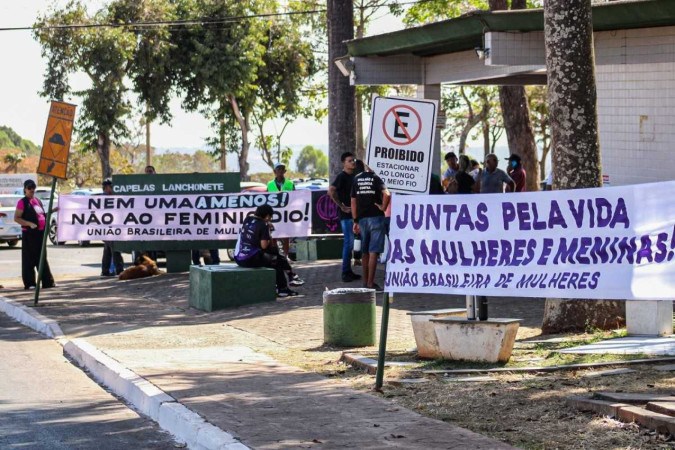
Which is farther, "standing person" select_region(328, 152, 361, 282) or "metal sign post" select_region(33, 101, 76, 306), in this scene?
"standing person" select_region(328, 152, 361, 282)

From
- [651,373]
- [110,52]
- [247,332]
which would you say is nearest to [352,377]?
[651,373]

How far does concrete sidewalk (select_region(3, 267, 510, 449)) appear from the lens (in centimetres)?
786

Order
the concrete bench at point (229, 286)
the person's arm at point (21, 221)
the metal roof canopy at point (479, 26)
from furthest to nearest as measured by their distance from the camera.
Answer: the person's arm at point (21, 221) → the concrete bench at point (229, 286) → the metal roof canopy at point (479, 26)

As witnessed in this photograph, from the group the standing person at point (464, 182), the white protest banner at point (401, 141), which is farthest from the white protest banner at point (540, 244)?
the standing person at point (464, 182)

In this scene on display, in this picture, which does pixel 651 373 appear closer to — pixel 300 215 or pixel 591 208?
pixel 591 208

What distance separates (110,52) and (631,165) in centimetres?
3513

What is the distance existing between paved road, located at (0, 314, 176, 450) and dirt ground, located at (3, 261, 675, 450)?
6.28ft

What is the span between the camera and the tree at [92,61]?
4897cm

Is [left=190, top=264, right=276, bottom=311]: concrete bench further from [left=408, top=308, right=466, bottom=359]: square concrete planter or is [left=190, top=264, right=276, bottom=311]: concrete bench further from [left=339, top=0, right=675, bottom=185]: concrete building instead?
[left=408, top=308, right=466, bottom=359]: square concrete planter

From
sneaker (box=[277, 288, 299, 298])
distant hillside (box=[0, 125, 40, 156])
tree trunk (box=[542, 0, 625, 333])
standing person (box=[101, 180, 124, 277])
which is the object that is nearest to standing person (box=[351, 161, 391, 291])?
sneaker (box=[277, 288, 299, 298])

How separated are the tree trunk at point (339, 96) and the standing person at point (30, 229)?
17.9 ft

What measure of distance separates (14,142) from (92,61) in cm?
11058

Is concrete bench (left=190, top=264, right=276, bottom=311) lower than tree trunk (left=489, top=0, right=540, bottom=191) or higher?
lower

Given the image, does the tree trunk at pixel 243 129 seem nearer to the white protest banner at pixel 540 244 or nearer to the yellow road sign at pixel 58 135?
the yellow road sign at pixel 58 135
